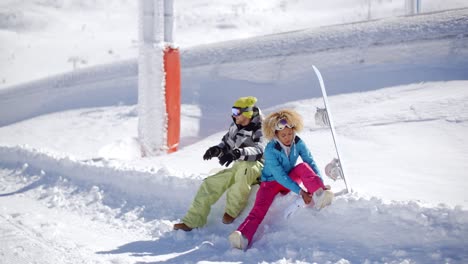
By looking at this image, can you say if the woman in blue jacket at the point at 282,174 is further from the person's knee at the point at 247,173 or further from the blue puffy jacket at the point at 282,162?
the person's knee at the point at 247,173

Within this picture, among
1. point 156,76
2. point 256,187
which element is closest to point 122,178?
point 256,187

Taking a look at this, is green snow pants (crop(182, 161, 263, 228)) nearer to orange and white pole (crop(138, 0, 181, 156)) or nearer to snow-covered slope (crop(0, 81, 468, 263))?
snow-covered slope (crop(0, 81, 468, 263))

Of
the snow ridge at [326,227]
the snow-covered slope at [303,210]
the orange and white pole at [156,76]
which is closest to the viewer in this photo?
the snow ridge at [326,227]

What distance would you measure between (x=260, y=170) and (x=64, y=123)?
8575 millimetres

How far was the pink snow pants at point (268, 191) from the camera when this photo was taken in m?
3.68

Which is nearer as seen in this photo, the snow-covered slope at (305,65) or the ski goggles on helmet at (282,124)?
the ski goggles on helmet at (282,124)

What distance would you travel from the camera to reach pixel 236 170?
430 cm

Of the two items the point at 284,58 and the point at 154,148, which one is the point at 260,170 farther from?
the point at 284,58

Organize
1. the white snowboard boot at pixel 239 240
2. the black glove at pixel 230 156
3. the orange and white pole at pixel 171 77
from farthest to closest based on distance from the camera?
the orange and white pole at pixel 171 77 < the black glove at pixel 230 156 < the white snowboard boot at pixel 239 240

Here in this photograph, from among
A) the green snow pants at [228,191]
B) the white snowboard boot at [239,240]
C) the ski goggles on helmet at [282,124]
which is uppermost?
the ski goggles on helmet at [282,124]

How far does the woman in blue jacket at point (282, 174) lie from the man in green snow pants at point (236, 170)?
0.21 metres

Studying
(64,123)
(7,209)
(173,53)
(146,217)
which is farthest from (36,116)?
(146,217)

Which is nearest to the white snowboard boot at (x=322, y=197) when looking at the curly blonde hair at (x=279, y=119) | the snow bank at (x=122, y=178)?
the curly blonde hair at (x=279, y=119)

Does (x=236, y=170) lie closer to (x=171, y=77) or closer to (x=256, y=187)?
(x=256, y=187)
